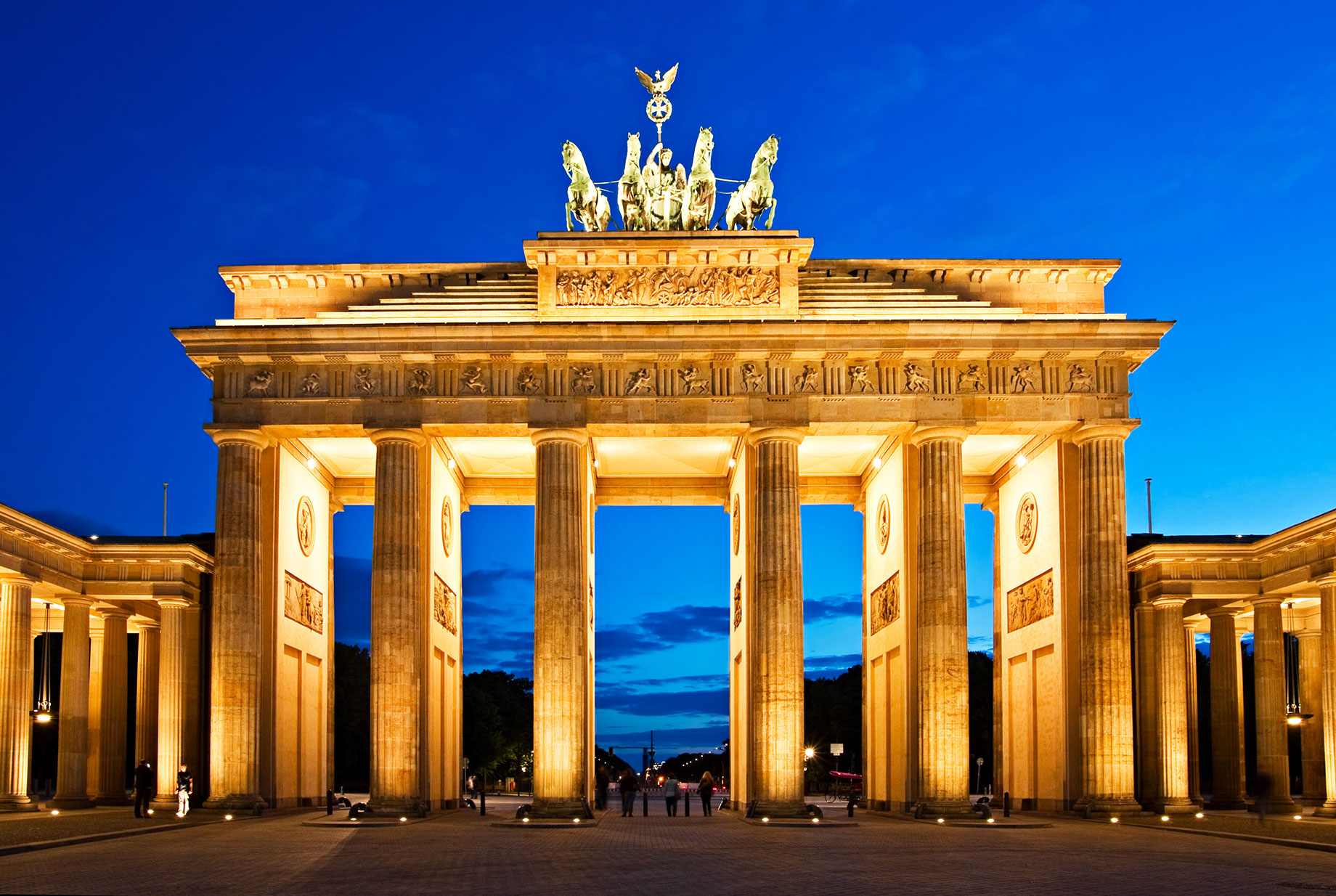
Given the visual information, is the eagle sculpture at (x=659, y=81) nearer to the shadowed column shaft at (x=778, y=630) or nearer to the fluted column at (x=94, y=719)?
the shadowed column shaft at (x=778, y=630)

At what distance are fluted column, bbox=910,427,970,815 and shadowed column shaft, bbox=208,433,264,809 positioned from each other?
19.4m

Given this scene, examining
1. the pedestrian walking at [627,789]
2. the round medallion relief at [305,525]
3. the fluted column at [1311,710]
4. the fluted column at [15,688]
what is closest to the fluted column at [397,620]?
the round medallion relief at [305,525]

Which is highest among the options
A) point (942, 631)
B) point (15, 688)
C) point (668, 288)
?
point (668, 288)

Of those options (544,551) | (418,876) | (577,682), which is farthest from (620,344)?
(418,876)

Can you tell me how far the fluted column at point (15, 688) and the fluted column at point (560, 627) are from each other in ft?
50.3

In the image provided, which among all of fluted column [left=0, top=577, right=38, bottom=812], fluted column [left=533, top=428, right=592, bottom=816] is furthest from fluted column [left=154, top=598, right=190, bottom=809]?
fluted column [left=533, top=428, right=592, bottom=816]

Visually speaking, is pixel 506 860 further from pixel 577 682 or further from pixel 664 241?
pixel 664 241

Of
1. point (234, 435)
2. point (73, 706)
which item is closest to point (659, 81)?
point (234, 435)

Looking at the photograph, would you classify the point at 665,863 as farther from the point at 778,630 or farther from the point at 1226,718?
the point at 1226,718

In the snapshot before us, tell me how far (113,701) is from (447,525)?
43.3ft

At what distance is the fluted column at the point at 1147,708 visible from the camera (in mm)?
40250

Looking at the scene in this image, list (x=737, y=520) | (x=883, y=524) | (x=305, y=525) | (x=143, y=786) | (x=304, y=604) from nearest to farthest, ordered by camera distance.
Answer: (x=143, y=786)
(x=304, y=604)
(x=305, y=525)
(x=883, y=524)
(x=737, y=520)

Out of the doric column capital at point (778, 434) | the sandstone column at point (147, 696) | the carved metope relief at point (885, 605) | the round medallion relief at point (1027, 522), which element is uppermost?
the doric column capital at point (778, 434)

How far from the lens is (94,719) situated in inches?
1865
